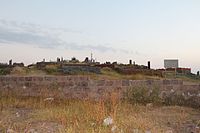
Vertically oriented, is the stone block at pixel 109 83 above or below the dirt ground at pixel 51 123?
above

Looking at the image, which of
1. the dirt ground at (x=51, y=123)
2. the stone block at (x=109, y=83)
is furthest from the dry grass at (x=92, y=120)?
the stone block at (x=109, y=83)

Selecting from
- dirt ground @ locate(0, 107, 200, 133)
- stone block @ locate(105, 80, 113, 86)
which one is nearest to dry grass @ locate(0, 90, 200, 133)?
dirt ground @ locate(0, 107, 200, 133)

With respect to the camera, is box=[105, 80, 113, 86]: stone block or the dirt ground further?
box=[105, 80, 113, 86]: stone block

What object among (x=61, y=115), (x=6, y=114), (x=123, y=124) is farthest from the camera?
(x=6, y=114)

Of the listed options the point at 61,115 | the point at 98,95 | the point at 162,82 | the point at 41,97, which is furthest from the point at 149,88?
the point at 61,115

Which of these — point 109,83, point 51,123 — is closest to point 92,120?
point 51,123

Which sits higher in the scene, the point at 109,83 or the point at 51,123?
the point at 109,83

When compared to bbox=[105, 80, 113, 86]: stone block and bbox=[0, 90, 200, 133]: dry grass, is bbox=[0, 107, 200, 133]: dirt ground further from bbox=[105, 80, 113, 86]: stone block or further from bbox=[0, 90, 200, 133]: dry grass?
bbox=[105, 80, 113, 86]: stone block

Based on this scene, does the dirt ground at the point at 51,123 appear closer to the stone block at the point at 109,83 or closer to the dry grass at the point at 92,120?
the dry grass at the point at 92,120

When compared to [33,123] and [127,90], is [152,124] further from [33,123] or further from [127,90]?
[127,90]

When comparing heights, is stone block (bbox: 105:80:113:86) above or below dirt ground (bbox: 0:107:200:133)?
above

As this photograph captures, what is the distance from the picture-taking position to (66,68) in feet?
80.6

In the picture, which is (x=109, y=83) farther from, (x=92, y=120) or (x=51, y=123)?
(x=51, y=123)

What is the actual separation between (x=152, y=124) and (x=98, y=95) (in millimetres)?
5436
